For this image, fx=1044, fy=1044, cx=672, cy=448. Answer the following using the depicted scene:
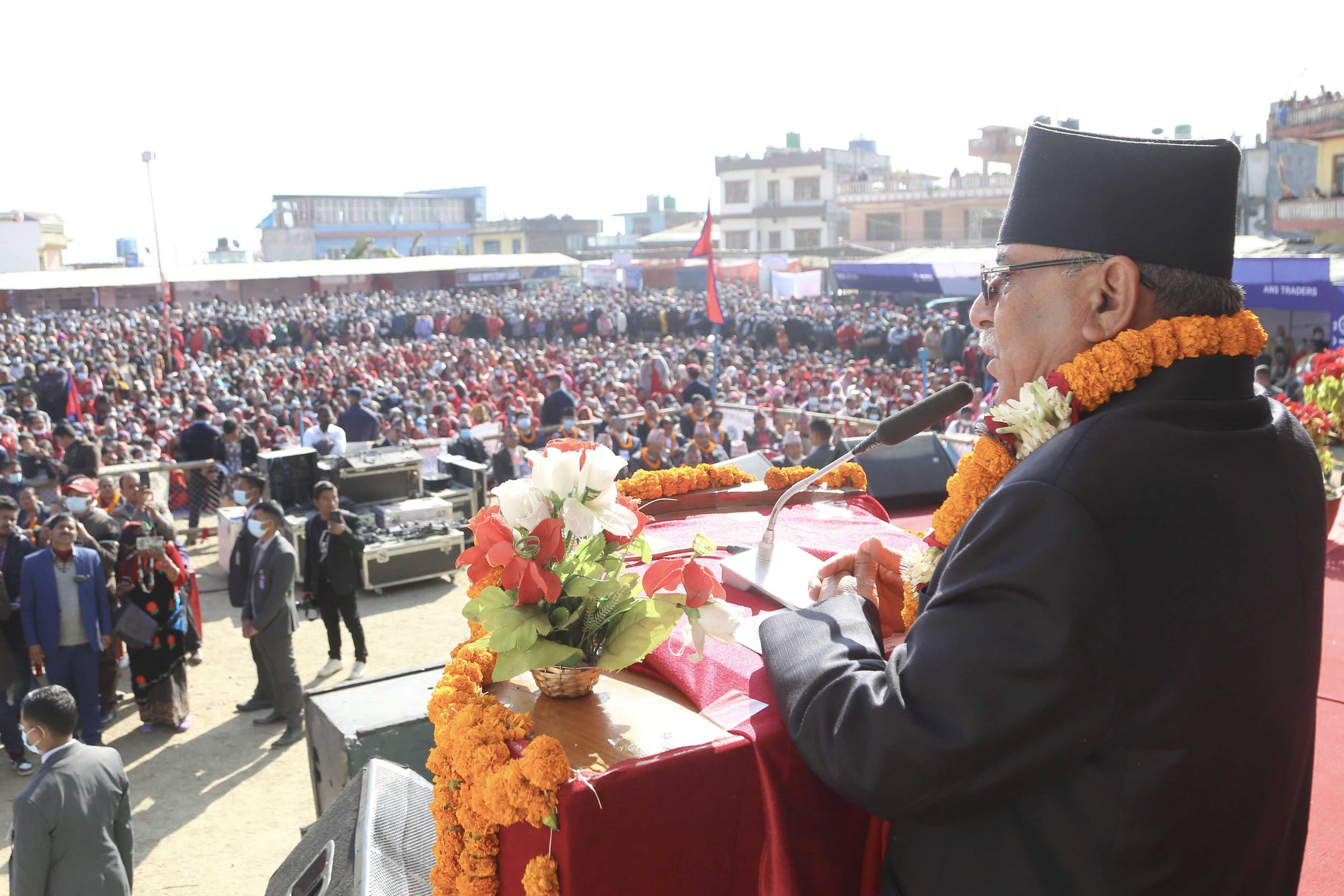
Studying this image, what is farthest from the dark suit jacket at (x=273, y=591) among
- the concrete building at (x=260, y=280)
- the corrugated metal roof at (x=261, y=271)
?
the corrugated metal roof at (x=261, y=271)

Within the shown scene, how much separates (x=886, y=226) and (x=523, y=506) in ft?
166

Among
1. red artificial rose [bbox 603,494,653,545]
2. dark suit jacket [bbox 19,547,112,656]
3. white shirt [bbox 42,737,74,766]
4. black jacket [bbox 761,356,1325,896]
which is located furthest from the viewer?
dark suit jacket [bbox 19,547,112,656]

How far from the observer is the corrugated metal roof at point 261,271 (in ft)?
112

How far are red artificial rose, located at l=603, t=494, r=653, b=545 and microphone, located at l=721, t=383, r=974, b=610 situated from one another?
1.05 ft

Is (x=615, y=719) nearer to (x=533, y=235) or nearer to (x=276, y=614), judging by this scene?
(x=276, y=614)

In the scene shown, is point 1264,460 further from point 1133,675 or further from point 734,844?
point 734,844

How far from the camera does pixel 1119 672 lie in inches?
48.7

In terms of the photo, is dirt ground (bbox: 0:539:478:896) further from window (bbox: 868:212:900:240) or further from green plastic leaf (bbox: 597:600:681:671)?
window (bbox: 868:212:900:240)

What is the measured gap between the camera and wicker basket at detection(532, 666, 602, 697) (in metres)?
1.82

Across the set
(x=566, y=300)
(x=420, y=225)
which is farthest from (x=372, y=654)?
(x=420, y=225)

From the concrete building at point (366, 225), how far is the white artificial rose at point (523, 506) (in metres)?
62.1

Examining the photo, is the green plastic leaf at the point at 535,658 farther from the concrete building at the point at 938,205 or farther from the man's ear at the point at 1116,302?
the concrete building at the point at 938,205

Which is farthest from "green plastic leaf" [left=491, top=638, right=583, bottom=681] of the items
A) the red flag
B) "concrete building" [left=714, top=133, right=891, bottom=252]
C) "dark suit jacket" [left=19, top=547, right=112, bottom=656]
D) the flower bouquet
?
"concrete building" [left=714, top=133, right=891, bottom=252]

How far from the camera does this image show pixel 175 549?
7.68 meters
